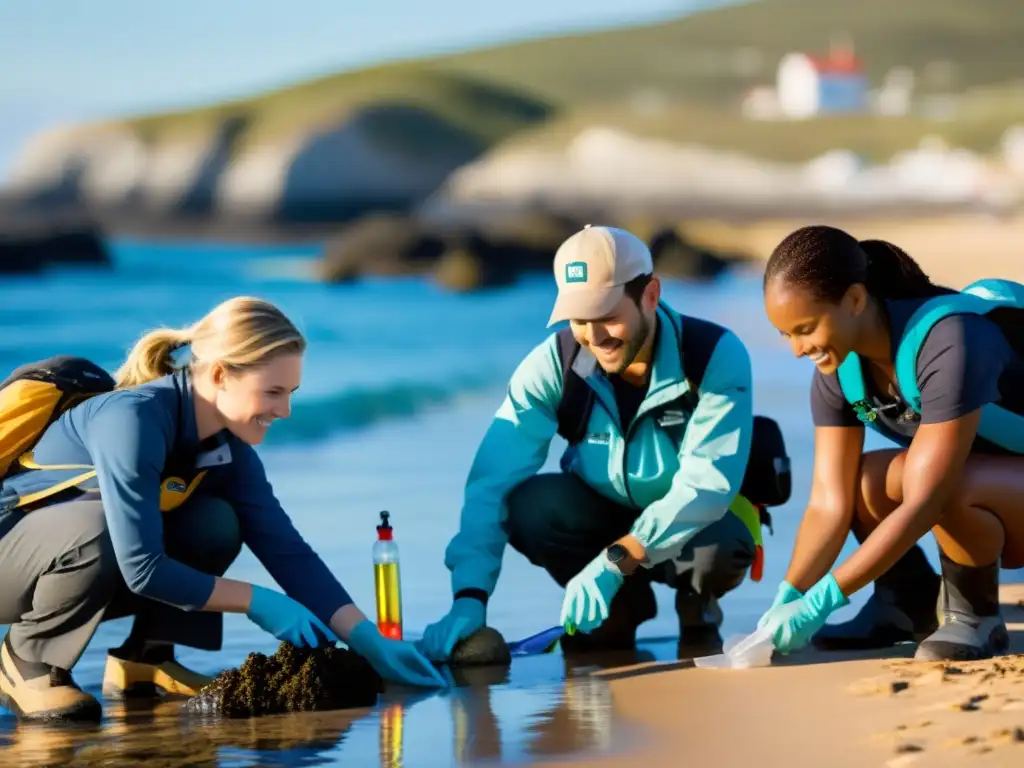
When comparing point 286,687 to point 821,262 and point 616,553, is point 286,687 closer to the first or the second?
point 616,553

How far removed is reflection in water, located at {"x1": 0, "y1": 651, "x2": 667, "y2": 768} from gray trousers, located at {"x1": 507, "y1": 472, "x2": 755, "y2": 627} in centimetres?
49

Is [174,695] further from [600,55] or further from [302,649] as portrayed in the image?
[600,55]

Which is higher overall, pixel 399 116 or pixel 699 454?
pixel 399 116

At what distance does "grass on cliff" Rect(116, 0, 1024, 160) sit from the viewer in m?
48.4

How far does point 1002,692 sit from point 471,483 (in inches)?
61.5

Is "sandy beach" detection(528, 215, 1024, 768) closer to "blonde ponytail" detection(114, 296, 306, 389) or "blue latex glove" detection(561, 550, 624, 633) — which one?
"blue latex glove" detection(561, 550, 624, 633)

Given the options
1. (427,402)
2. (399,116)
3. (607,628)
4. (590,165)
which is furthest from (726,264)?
(607,628)

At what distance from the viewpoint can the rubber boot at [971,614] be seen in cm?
432

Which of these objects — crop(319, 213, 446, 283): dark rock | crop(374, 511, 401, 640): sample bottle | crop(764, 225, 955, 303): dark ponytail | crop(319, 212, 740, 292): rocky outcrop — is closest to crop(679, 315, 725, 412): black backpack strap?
crop(764, 225, 955, 303): dark ponytail

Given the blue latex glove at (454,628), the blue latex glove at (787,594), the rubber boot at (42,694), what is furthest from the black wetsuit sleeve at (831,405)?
the rubber boot at (42,694)

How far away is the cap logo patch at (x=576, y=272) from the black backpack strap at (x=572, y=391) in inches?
9.3

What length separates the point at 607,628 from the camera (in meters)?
4.94

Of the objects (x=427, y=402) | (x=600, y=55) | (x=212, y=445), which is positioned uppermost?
(x=600, y=55)

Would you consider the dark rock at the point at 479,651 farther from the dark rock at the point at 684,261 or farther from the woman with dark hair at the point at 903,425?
the dark rock at the point at 684,261
